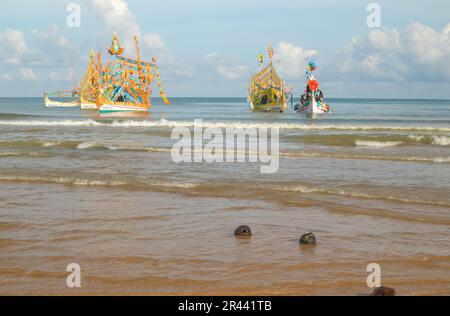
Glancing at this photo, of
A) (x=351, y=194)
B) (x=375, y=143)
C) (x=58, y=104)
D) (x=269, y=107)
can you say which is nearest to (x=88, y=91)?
(x=58, y=104)

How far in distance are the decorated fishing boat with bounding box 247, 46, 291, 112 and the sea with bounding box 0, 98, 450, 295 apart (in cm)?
5318

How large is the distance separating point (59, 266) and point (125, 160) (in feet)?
35.0

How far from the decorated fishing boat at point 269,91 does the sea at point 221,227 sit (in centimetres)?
5318

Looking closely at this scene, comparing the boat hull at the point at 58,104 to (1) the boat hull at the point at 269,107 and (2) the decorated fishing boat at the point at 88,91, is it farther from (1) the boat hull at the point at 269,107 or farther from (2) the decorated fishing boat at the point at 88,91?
(1) the boat hull at the point at 269,107

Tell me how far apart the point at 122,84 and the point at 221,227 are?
181ft

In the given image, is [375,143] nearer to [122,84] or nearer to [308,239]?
[308,239]

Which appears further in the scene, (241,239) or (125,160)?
(125,160)

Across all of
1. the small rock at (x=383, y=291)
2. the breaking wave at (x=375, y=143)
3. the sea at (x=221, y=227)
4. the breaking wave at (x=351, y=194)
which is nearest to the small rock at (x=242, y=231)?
the sea at (x=221, y=227)

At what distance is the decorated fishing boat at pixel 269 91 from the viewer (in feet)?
225

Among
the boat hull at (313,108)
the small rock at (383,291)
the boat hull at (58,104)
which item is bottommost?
the small rock at (383,291)

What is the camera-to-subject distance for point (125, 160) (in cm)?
1686

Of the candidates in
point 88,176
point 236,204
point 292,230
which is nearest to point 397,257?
point 292,230

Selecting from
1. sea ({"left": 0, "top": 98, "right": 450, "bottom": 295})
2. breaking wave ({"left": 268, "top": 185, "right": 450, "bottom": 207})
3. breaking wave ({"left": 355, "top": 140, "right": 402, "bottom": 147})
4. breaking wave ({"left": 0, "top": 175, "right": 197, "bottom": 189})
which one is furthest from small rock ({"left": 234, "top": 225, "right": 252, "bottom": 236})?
breaking wave ({"left": 355, "top": 140, "right": 402, "bottom": 147})
